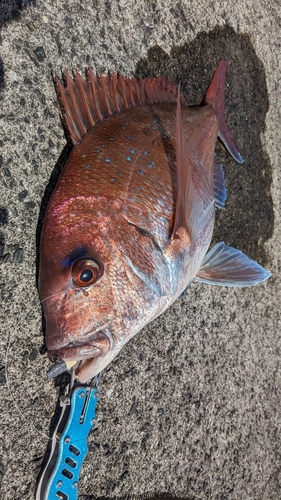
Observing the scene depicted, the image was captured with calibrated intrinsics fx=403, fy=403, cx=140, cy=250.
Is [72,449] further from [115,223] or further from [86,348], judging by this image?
[115,223]

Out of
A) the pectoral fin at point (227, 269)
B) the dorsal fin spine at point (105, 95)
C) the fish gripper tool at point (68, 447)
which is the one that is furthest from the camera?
the pectoral fin at point (227, 269)

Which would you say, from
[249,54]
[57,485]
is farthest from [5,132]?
[249,54]

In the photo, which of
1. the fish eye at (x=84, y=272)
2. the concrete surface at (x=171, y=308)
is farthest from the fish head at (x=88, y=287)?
the concrete surface at (x=171, y=308)

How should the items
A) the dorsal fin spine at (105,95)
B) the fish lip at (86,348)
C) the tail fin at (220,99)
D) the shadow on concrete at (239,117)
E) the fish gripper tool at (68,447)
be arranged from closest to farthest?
1. the fish lip at (86,348)
2. the fish gripper tool at (68,447)
3. the dorsal fin spine at (105,95)
4. the tail fin at (220,99)
5. the shadow on concrete at (239,117)

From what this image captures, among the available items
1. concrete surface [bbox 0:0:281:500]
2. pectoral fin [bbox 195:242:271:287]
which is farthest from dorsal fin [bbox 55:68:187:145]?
pectoral fin [bbox 195:242:271:287]

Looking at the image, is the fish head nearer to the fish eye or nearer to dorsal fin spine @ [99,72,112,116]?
the fish eye

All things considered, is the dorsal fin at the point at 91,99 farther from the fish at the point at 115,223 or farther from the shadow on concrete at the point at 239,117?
the shadow on concrete at the point at 239,117
